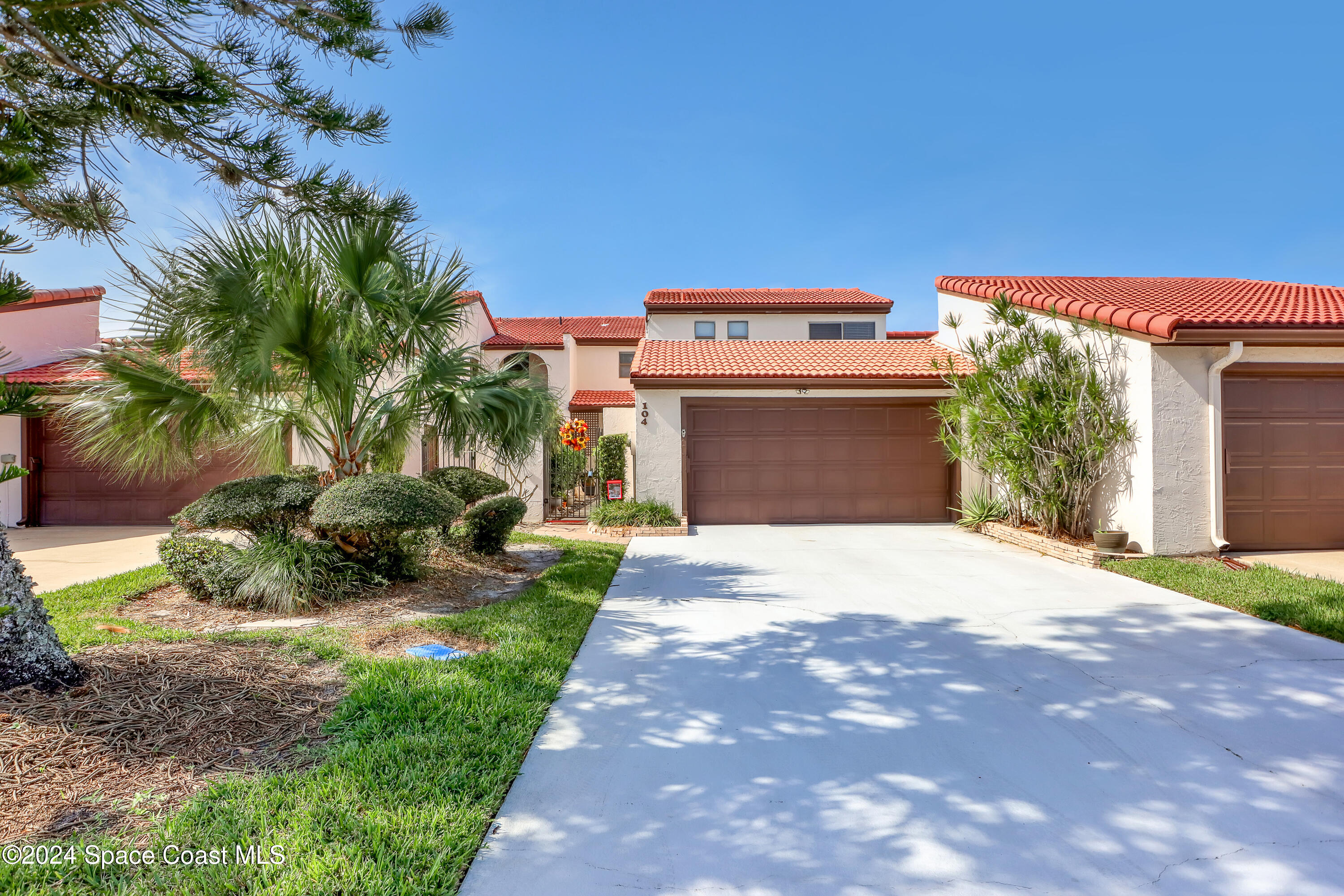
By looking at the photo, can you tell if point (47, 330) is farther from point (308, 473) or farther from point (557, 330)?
point (557, 330)

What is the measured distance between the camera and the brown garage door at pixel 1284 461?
26.2ft

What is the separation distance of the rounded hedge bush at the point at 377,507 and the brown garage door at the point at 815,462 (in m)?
6.50

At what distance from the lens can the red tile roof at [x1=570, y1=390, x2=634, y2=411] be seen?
71.8ft

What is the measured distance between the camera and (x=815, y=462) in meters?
11.9

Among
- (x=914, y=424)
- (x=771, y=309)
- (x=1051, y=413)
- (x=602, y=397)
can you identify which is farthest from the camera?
(x=602, y=397)

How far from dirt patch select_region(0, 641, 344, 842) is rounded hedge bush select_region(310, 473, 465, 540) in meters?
1.76

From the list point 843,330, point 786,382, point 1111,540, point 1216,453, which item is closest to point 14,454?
point 786,382

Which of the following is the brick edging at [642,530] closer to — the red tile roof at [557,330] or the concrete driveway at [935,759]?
the concrete driveway at [935,759]

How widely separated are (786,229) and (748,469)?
6.91 m

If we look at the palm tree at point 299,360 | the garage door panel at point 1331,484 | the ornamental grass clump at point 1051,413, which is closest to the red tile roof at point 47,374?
the palm tree at point 299,360

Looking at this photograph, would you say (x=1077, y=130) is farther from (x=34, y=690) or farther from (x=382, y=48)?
(x=34, y=690)

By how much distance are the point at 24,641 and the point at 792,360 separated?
1155 centimetres

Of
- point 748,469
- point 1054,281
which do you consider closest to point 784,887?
point 748,469

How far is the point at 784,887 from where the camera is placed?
2064 millimetres
